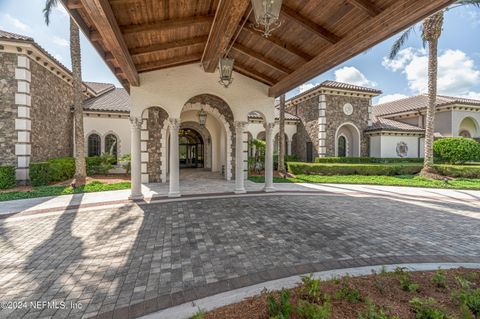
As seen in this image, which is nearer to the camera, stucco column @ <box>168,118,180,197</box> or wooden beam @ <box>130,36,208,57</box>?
wooden beam @ <box>130,36,208,57</box>

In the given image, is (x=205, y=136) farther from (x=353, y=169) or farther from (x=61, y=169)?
(x=353, y=169)

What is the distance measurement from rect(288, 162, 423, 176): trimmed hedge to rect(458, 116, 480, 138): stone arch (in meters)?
10.7

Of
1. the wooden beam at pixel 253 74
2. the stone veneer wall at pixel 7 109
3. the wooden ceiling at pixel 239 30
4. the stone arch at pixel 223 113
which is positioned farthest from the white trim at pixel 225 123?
the stone veneer wall at pixel 7 109

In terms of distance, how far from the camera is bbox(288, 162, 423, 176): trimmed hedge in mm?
15742

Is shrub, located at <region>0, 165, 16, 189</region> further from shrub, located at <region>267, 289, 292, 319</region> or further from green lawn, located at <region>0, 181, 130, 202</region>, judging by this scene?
shrub, located at <region>267, 289, 292, 319</region>

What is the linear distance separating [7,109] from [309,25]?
13.5 metres

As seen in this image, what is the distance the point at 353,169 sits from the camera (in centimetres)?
1588

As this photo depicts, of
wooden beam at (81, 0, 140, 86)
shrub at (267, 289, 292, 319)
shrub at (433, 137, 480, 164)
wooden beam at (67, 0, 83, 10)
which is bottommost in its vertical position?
shrub at (267, 289, 292, 319)

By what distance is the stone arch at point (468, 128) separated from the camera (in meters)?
21.2

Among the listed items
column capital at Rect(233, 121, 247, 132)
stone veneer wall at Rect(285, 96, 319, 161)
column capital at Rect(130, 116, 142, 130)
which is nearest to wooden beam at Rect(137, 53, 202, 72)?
column capital at Rect(130, 116, 142, 130)

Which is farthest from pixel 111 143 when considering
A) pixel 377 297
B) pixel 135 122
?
pixel 377 297

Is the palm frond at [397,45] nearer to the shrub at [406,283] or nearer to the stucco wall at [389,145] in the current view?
the stucco wall at [389,145]

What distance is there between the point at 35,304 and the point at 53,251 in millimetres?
1740

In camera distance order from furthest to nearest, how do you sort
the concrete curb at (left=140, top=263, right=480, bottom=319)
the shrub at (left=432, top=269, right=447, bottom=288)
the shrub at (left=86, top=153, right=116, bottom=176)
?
the shrub at (left=86, top=153, right=116, bottom=176) < the shrub at (left=432, top=269, right=447, bottom=288) < the concrete curb at (left=140, top=263, right=480, bottom=319)
